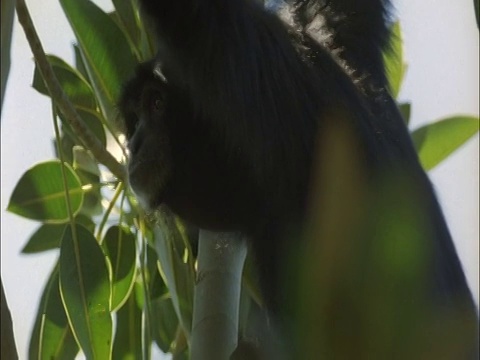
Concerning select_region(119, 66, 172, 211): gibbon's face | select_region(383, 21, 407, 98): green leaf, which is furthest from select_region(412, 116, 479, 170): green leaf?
select_region(119, 66, 172, 211): gibbon's face

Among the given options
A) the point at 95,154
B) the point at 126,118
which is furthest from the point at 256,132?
the point at 126,118

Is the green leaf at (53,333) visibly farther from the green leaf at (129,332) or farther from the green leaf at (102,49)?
the green leaf at (102,49)

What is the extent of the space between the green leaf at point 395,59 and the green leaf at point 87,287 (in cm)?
99

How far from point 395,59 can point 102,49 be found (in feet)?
2.79

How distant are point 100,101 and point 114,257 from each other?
1.37 feet

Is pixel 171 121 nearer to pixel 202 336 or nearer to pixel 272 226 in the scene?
pixel 272 226

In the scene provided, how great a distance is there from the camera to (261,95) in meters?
1.77

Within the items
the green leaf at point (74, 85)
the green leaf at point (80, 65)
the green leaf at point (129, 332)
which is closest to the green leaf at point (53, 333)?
the green leaf at point (129, 332)

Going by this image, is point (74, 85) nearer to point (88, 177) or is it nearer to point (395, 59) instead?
point (88, 177)

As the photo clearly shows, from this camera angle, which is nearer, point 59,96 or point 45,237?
point 59,96

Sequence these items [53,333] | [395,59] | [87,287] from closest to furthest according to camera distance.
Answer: [87,287], [53,333], [395,59]

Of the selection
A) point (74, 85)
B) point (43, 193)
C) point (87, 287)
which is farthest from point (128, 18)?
point (87, 287)

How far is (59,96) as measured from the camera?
1.69m

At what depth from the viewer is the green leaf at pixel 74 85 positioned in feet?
7.30
